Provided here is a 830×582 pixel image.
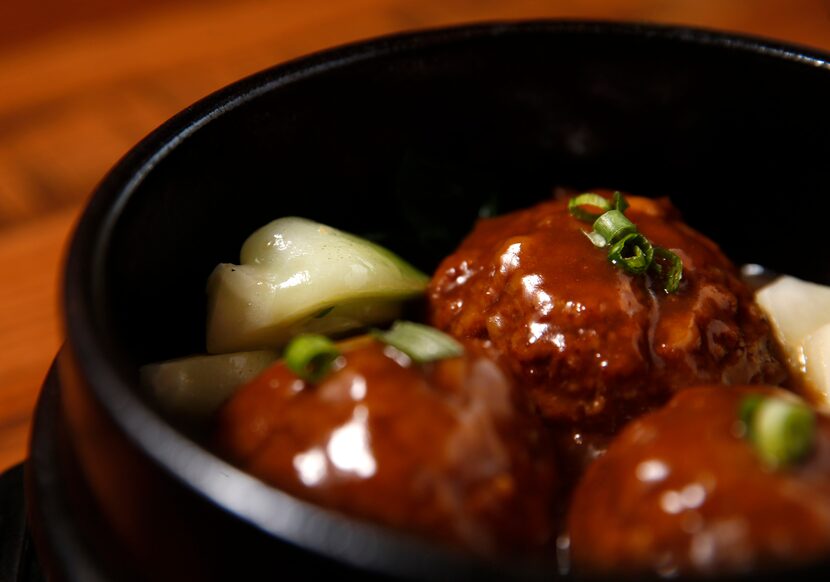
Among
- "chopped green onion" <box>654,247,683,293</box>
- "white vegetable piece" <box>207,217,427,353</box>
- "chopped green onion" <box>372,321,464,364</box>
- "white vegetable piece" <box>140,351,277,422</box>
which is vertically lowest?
"white vegetable piece" <box>140,351,277,422</box>

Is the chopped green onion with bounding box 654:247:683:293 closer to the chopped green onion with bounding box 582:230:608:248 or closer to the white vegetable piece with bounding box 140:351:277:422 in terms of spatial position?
the chopped green onion with bounding box 582:230:608:248

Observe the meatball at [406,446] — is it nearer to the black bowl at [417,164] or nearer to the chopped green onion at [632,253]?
the black bowl at [417,164]

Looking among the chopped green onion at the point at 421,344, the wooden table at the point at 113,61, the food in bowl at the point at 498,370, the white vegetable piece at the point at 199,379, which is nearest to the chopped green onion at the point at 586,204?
the food in bowl at the point at 498,370

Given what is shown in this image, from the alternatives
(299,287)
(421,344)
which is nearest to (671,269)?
(421,344)

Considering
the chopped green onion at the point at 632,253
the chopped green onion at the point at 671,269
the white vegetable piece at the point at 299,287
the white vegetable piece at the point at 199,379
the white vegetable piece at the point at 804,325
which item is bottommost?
the white vegetable piece at the point at 804,325

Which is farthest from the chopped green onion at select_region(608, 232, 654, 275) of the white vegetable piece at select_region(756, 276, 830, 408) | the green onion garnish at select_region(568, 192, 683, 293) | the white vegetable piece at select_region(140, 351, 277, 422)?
the white vegetable piece at select_region(140, 351, 277, 422)

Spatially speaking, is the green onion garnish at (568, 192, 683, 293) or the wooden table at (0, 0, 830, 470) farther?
the wooden table at (0, 0, 830, 470)
